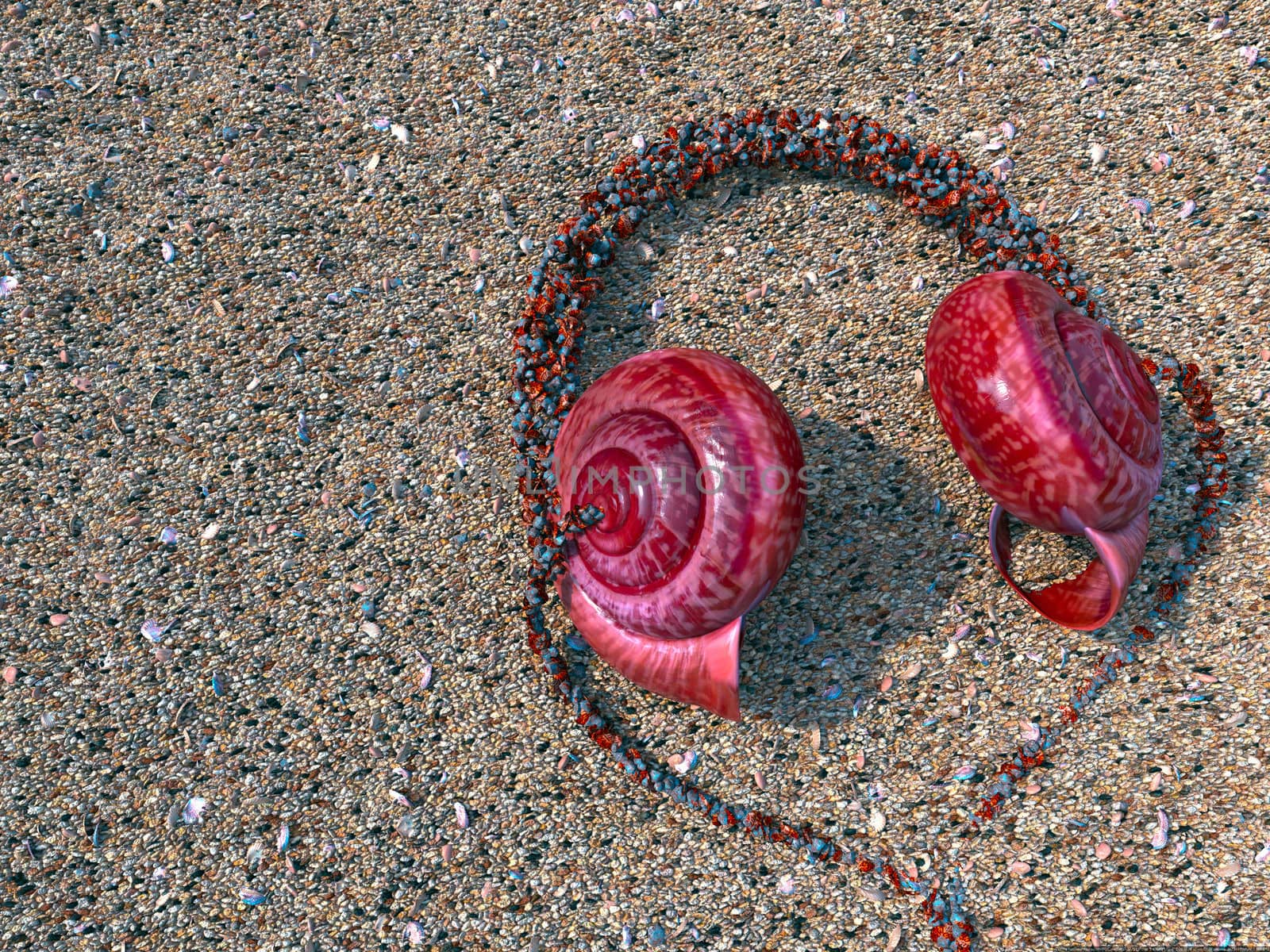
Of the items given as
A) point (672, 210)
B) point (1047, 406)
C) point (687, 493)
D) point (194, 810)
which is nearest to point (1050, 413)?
point (1047, 406)

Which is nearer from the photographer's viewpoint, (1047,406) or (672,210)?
(1047,406)

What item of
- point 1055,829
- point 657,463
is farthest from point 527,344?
point 1055,829

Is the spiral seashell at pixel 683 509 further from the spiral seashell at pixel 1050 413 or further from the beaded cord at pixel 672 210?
the spiral seashell at pixel 1050 413

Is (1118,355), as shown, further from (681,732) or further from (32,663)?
(32,663)

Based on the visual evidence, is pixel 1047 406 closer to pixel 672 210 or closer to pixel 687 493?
pixel 687 493

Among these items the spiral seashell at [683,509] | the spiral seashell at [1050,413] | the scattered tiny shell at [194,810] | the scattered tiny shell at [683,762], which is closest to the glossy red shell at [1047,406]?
the spiral seashell at [1050,413]

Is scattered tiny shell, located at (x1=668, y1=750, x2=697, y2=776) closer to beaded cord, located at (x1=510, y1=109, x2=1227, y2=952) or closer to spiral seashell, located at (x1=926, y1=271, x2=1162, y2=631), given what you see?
beaded cord, located at (x1=510, y1=109, x2=1227, y2=952)
